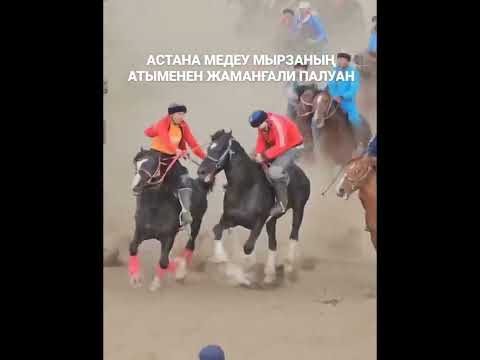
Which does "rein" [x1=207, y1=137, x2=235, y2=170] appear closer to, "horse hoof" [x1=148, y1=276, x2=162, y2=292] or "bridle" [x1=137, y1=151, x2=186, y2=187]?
"bridle" [x1=137, y1=151, x2=186, y2=187]

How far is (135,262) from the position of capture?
5.86 m

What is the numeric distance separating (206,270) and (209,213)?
1.46ft

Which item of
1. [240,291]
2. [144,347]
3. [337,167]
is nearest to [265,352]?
[240,291]

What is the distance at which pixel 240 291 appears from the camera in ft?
19.1

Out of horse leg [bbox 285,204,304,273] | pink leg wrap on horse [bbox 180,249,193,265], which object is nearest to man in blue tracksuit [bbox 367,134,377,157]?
horse leg [bbox 285,204,304,273]

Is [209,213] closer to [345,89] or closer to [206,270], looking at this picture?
[206,270]

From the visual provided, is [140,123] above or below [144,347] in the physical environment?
above

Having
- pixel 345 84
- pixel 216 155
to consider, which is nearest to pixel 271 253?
pixel 216 155

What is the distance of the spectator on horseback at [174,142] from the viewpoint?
19.2 ft

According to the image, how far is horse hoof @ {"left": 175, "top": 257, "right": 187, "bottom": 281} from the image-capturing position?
19.2ft

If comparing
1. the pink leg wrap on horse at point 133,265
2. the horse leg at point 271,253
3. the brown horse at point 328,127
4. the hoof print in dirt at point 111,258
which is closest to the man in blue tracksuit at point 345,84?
the brown horse at point 328,127

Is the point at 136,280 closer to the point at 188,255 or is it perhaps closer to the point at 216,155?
the point at 188,255

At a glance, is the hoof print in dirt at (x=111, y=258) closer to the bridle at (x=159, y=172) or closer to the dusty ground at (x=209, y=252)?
the dusty ground at (x=209, y=252)

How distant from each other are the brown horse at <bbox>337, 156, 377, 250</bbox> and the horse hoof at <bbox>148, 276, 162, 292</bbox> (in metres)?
1.56
